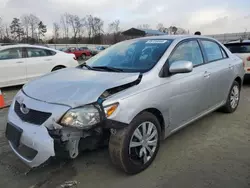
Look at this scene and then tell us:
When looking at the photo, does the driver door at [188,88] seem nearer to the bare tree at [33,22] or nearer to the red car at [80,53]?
the red car at [80,53]

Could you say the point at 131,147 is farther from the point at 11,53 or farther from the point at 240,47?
the point at 240,47

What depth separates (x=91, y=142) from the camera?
104 inches

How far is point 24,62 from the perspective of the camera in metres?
7.68

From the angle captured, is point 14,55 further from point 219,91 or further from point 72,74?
point 219,91

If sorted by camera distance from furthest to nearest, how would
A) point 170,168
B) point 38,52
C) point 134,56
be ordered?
point 38,52 → point 134,56 → point 170,168

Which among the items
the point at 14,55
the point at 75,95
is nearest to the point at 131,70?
the point at 75,95

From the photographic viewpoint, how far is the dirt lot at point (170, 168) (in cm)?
268

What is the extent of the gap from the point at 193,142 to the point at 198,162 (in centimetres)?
59

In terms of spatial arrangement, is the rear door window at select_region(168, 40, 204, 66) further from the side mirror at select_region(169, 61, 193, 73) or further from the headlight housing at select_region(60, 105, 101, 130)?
the headlight housing at select_region(60, 105, 101, 130)

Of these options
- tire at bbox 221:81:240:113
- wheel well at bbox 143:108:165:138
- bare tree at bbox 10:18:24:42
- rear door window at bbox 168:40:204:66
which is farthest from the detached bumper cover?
bare tree at bbox 10:18:24:42

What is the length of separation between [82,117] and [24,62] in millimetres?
6052

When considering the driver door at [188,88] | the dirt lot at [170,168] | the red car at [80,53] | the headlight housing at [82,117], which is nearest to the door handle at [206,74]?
the driver door at [188,88]

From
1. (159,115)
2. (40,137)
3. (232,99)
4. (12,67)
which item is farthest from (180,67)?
(12,67)

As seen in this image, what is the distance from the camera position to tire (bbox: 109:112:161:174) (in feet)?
8.46
